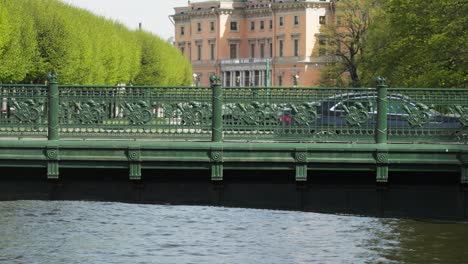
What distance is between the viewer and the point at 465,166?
19.8m

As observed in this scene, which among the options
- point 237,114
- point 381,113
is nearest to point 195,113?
point 237,114

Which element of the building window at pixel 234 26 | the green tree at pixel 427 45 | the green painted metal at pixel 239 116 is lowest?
the green painted metal at pixel 239 116

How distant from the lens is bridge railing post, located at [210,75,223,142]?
2028 cm

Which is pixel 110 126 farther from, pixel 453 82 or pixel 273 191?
pixel 453 82

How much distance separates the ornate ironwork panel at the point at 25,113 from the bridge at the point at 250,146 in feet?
0.08

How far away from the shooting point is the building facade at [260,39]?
573 ft

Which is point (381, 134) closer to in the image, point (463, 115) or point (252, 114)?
point (463, 115)

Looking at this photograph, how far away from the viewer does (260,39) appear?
190 metres

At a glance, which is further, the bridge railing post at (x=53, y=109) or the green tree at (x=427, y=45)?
the green tree at (x=427, y=45)

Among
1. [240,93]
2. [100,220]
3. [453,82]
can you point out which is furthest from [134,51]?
[240,93]

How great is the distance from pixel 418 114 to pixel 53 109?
20.1 feet

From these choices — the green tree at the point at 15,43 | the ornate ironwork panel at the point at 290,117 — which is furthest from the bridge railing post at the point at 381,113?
the green tree at the point at 15,43

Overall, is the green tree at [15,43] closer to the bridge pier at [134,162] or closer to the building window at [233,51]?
the bridge pier at [134,162]

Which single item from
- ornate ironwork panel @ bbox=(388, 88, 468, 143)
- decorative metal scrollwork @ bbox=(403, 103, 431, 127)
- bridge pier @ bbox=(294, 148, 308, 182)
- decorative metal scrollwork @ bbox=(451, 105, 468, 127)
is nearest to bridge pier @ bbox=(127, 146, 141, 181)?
bridge pier @ bbox=(294, 148, 308, 182)
